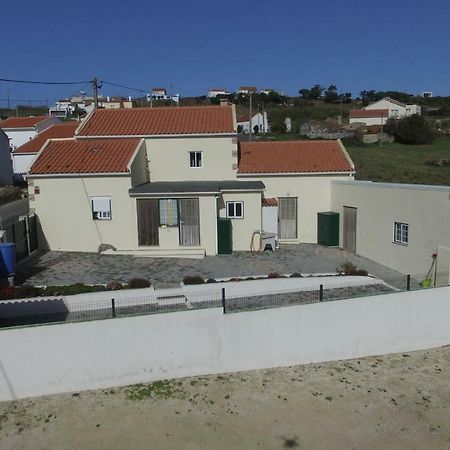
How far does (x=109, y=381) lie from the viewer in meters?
13.4

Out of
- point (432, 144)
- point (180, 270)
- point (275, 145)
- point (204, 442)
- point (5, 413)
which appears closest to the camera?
point (204, 442)

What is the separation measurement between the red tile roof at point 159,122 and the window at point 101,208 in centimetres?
552

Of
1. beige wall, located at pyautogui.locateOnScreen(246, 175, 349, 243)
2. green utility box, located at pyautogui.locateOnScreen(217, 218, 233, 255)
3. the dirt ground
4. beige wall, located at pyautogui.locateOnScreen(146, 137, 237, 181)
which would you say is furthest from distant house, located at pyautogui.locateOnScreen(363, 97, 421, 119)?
the dirt ground

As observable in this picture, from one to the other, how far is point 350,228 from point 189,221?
27.5ft

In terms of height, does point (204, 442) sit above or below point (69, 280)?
below

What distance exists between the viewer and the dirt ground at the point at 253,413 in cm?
1137

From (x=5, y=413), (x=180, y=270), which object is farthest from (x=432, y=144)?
(x=5, y=413)

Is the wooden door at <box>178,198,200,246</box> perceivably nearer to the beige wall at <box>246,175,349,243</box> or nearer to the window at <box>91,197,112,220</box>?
the window at <box>91,197,112,220</box>

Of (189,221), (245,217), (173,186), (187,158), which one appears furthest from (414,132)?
(189,221)

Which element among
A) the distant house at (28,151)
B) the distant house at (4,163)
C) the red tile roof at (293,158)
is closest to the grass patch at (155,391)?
Result: the red tile roof at (293,158)

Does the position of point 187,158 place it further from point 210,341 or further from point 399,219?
point 210,341

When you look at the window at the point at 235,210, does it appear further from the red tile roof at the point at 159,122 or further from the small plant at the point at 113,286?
the small plant at the point at 113,286

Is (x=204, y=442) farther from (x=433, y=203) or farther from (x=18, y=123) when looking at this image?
(x=18, y=123)

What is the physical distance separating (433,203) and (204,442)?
13.3 meters
